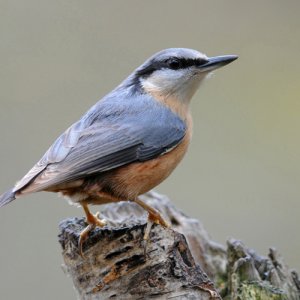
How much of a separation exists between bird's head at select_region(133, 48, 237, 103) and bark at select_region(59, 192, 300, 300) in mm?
695

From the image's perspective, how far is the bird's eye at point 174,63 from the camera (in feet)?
13.3

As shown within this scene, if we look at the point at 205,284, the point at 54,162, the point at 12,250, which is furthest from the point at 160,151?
the point at 12,250

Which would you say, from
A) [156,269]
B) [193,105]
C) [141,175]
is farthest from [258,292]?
[193,105]

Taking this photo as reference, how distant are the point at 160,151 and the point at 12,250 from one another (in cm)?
209

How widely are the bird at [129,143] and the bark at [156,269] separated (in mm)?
69

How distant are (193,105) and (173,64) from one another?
2103 mm

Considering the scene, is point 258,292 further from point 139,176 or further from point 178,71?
point 178,71

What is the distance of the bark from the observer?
318cm

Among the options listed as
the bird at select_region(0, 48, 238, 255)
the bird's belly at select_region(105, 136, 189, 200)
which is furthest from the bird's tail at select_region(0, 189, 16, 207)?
the bird's belly at select_region(105, 136, 189, 200)

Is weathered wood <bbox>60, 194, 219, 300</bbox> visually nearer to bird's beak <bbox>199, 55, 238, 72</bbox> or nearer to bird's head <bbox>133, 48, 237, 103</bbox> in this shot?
bird's head <bbox>133, 48, 237, 103</bbox>

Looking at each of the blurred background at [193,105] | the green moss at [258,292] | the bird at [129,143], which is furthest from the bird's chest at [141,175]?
the blurred background at [193,105]

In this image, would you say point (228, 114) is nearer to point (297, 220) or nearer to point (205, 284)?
point (297, 220)

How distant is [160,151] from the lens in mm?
3750

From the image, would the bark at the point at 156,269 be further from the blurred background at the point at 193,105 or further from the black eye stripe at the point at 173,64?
the blurred background at the point at 193,105
